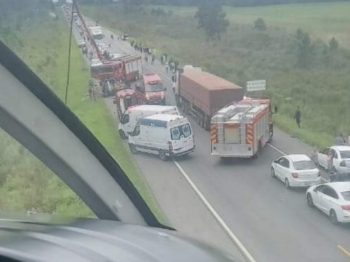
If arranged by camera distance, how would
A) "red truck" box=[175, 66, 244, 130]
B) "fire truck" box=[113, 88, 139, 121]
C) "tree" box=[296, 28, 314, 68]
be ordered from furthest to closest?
"tree" box=[296, 28, 314, 68] → "red truck" box=[175, 66, 244, 130] → "fire truck" box=[113, 88, 139, 121]

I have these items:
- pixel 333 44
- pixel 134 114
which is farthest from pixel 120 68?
pixel 333 44

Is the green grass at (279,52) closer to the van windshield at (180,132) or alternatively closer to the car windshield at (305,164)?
the van windshield at (180,132)

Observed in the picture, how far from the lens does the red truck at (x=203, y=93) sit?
5.94m

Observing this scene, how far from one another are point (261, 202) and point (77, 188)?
224 centimetres

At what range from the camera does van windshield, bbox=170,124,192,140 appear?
504 cm

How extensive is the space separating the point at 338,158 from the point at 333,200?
2.74 feet

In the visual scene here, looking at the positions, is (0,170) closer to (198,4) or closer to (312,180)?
(312,180)

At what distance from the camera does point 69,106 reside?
8.36 feet

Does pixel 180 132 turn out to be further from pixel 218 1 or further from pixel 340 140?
pixel 340 140

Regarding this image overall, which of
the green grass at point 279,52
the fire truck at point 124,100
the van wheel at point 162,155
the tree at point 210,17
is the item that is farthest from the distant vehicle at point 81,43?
the tree at point 210,17

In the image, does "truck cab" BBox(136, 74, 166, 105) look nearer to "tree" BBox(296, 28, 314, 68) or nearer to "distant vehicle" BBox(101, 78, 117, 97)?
"distant vehicle" BBox(101, 78, 117, 97)

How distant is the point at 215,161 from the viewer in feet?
15.9

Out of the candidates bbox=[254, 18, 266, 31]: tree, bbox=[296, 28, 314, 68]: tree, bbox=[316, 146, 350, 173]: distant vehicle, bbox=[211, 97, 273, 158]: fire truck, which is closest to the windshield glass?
bbox=[316, 146, 350, 173]: distant vehicle

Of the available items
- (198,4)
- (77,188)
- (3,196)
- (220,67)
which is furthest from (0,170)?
(220,67)
